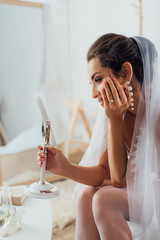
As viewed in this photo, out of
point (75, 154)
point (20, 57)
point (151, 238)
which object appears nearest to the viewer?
point (151, 238)

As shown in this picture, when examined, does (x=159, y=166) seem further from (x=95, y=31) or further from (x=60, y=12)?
(x=60, y=12)

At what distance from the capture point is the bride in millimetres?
913

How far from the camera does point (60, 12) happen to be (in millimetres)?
3129

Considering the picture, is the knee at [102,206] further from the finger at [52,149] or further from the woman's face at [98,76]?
the woman's face at [98,76]

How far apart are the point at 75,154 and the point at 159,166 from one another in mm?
1979

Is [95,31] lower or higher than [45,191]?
higher

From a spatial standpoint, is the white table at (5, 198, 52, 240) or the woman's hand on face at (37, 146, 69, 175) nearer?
the white table at (5, 198, 52, 240)

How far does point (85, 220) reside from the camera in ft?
3.12

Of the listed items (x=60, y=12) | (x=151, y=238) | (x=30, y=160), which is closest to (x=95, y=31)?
(x=60, y=12)

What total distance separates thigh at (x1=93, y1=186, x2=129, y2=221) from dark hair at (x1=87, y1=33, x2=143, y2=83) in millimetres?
394

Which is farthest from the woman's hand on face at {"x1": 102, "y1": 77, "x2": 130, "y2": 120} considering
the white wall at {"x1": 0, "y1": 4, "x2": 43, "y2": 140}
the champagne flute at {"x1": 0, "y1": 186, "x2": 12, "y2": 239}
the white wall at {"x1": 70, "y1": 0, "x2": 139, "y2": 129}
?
the white wall at {"x1": 70, "y1": 0, "x2": 139, "y2": 129}

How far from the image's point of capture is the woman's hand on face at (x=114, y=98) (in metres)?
0.92

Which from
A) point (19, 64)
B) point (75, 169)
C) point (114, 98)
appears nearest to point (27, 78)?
point (19, 64)

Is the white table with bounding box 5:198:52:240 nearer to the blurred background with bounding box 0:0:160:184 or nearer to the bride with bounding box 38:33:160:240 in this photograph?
the bride with bounding box 38:33:160:240
